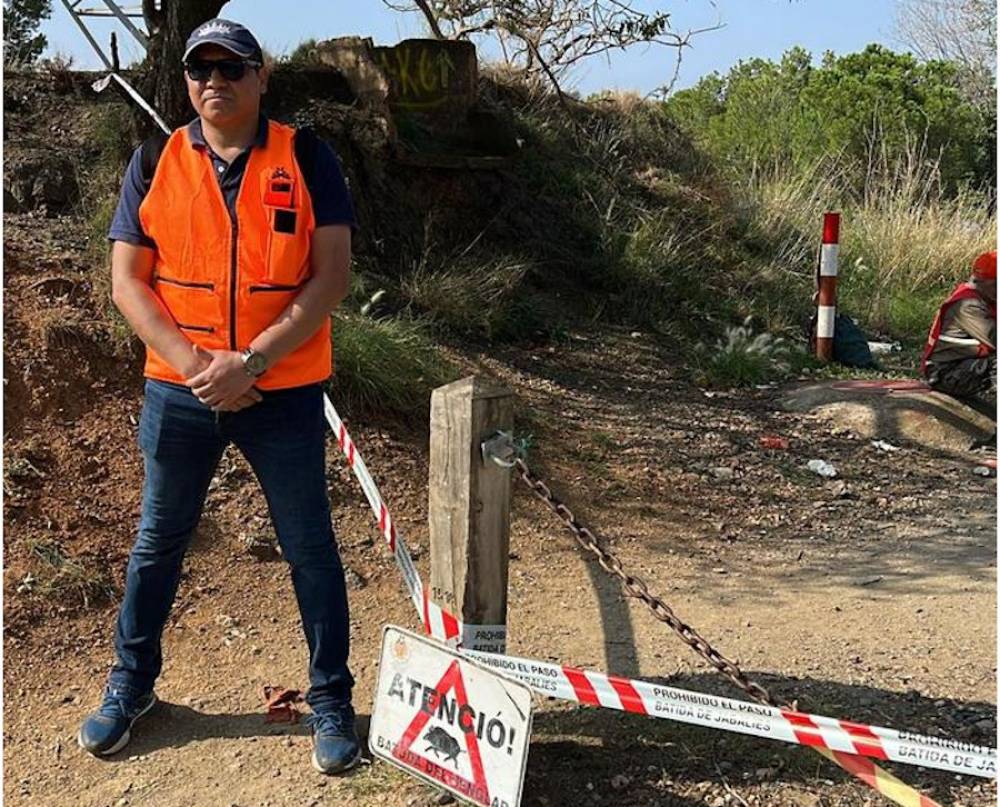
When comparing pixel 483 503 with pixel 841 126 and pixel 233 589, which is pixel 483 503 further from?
pixel 841 126

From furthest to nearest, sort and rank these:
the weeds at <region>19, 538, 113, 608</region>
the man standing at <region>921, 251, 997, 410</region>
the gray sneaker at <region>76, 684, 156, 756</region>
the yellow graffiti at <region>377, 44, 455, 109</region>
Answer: the yellow graffiti at <region>377, 44, 455, 109</region> < the man standing at <region>921, 251, 997, 410</region> < the weeds at <region>19, 538, 113, 608</region> < the gray sneaker at <region>76, 684, 156, 756</region>

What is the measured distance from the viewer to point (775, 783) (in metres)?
3.37

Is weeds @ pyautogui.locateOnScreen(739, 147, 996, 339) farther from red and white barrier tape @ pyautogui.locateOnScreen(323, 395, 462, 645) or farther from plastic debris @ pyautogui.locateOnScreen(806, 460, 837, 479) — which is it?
red and white barrier tape @ pyautogui.locateOnScreen(323, 395, 462, 645)

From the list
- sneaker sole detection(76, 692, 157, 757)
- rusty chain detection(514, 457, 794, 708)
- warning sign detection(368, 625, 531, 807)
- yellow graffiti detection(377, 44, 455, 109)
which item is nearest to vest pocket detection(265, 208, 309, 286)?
rusty chain detection(514, 457, 794, 708)

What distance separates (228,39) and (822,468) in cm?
503

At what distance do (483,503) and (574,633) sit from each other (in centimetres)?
147

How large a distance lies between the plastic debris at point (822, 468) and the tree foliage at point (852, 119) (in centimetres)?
878

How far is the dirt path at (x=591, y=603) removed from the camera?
347 centimetres

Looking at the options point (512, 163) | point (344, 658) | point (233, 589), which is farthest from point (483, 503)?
point (512, 163)

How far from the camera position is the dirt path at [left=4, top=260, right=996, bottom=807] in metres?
3.47

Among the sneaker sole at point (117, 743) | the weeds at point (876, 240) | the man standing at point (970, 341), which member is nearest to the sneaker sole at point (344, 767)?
the sneaker sole at point (117, 743)

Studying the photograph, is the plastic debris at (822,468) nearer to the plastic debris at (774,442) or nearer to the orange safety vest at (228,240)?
the plastic debris at (774,442)

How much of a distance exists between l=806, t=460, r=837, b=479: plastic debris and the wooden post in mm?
3931

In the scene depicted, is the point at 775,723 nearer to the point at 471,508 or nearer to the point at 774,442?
the point at 471,508
